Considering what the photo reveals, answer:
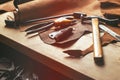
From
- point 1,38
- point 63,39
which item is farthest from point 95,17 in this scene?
point 1,38

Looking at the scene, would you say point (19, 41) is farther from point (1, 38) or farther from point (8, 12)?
point (8, 12)

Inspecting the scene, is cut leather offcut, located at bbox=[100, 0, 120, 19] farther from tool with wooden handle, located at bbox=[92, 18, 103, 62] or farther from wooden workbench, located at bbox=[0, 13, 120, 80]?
wooden workbench, located at bbox=[0, 13, 120, 80]

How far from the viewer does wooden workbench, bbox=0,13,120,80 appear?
0.90 metres

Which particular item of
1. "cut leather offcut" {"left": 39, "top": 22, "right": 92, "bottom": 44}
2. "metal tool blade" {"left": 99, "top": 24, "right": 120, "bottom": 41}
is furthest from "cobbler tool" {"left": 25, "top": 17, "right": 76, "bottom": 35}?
"metal tool blade" {"left": 99, "top": 24, "right": 120, "bottom": 41}

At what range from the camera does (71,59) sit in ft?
3.24

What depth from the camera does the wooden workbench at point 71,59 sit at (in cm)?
90

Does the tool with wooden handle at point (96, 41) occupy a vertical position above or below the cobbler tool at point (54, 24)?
below

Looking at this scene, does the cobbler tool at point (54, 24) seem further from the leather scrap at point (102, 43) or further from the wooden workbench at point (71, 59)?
the leather scrap at point (102, 43)

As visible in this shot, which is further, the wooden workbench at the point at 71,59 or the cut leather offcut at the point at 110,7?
the cut leather offcut at the point at 110,7

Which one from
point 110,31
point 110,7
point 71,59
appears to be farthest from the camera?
point 110,7

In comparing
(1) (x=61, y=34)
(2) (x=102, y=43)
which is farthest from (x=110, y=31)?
(1) (x=61, y=34)

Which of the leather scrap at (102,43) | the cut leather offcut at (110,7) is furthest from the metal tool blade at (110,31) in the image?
the cut leather offcut at (110,7)

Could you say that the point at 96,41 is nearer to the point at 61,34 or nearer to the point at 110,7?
the point at 61,34

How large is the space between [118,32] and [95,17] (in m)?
0.16
